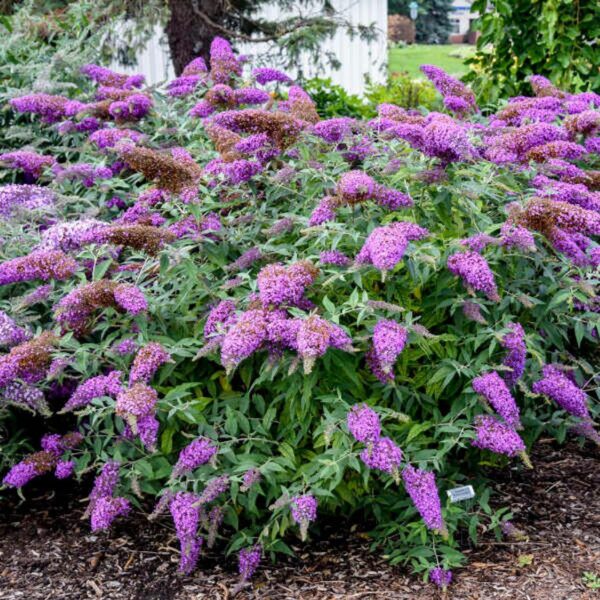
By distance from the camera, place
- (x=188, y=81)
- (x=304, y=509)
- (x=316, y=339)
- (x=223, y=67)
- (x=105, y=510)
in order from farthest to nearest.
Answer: (x=188, y=81)
(x=223, y=67)
(x=105, y=510)
(x=304, y=509)
(x=316, y=339)

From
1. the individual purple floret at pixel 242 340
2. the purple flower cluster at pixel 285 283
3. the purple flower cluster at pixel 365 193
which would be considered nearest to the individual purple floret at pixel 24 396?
the individual purple floret at pixel 242 340

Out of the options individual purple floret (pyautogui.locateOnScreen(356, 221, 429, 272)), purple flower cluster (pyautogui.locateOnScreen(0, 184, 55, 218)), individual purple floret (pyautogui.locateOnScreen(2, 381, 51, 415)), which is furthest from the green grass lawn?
individual purple floret (pyautogui.locateOnScreen(2, 381, 51, 415))

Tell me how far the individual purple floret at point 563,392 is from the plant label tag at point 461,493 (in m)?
0.46

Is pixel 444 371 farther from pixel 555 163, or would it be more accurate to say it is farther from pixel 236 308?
pixel 555 163

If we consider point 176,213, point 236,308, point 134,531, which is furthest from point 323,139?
point 134,531

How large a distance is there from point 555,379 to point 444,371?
1.43ft

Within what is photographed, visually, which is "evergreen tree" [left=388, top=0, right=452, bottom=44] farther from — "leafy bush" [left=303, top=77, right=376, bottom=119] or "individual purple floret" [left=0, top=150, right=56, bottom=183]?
"individual purple floret" [left=0, top=150, right=56, bottom=183]

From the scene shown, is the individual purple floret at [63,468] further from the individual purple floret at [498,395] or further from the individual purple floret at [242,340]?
the individual purple floret at [498,395]

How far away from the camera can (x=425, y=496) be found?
2.89m

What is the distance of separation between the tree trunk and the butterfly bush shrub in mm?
4721

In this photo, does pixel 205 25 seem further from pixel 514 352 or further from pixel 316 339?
pixel 316 339

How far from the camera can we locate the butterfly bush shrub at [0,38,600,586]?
2.99m

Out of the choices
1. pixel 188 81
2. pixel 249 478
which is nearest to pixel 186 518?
pixel 249 478

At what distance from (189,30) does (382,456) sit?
20.8 feet
